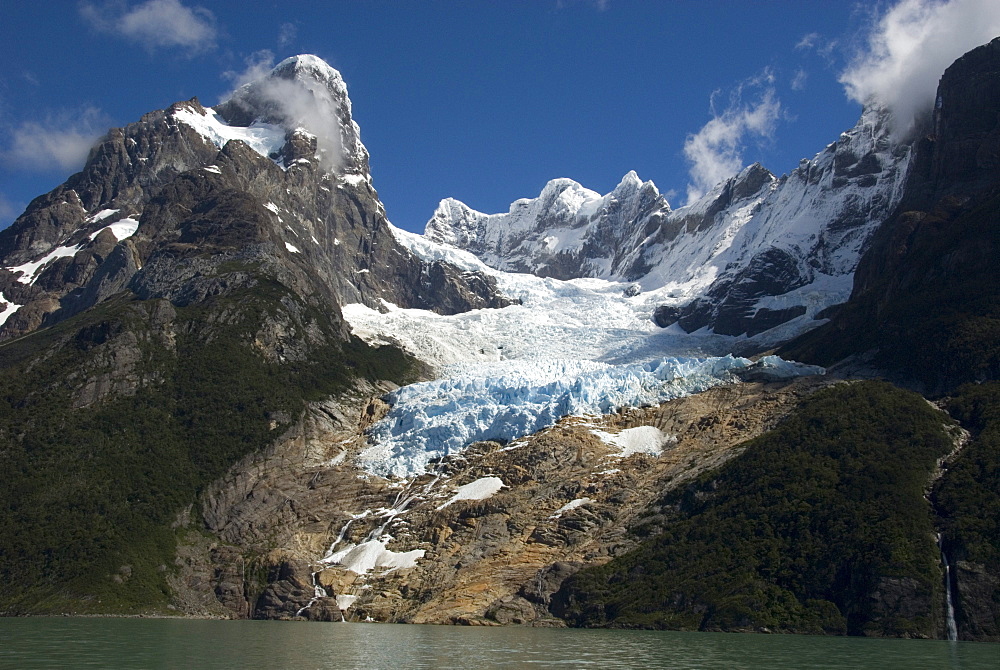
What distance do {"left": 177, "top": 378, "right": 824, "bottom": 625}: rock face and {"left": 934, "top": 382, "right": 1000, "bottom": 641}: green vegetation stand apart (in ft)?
95.6

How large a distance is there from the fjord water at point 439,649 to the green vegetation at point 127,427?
2241cm

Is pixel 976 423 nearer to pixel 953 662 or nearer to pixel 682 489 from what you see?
pixel 682 489

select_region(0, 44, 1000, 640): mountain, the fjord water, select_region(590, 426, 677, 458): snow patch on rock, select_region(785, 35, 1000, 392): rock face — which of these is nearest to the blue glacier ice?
select_region(0, 44, 1000, 640): mountain

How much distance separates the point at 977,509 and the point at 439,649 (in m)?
56.5

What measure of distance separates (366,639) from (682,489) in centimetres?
4971

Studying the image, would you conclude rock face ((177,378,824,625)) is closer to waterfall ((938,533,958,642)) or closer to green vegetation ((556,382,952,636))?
green vegetation ((556,382,952,636))

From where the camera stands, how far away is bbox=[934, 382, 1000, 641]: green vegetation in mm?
85750

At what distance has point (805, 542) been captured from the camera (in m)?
99.7

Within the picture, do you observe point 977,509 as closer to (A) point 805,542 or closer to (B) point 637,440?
(A) point 805,542

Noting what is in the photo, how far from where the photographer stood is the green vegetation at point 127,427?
11988cm

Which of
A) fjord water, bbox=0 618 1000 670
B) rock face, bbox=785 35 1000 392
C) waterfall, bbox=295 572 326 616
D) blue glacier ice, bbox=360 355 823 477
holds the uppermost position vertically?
rock face, bbox=785 35 1000 392

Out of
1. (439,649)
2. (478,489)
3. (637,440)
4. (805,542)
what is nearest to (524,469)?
(478,489)

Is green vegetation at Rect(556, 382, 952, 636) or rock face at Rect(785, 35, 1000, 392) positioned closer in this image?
green vegetation at Rect(556, 382, 952, 636)

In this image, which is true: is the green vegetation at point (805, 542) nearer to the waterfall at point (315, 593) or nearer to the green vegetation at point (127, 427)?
the waterfall at point (315, 593)
